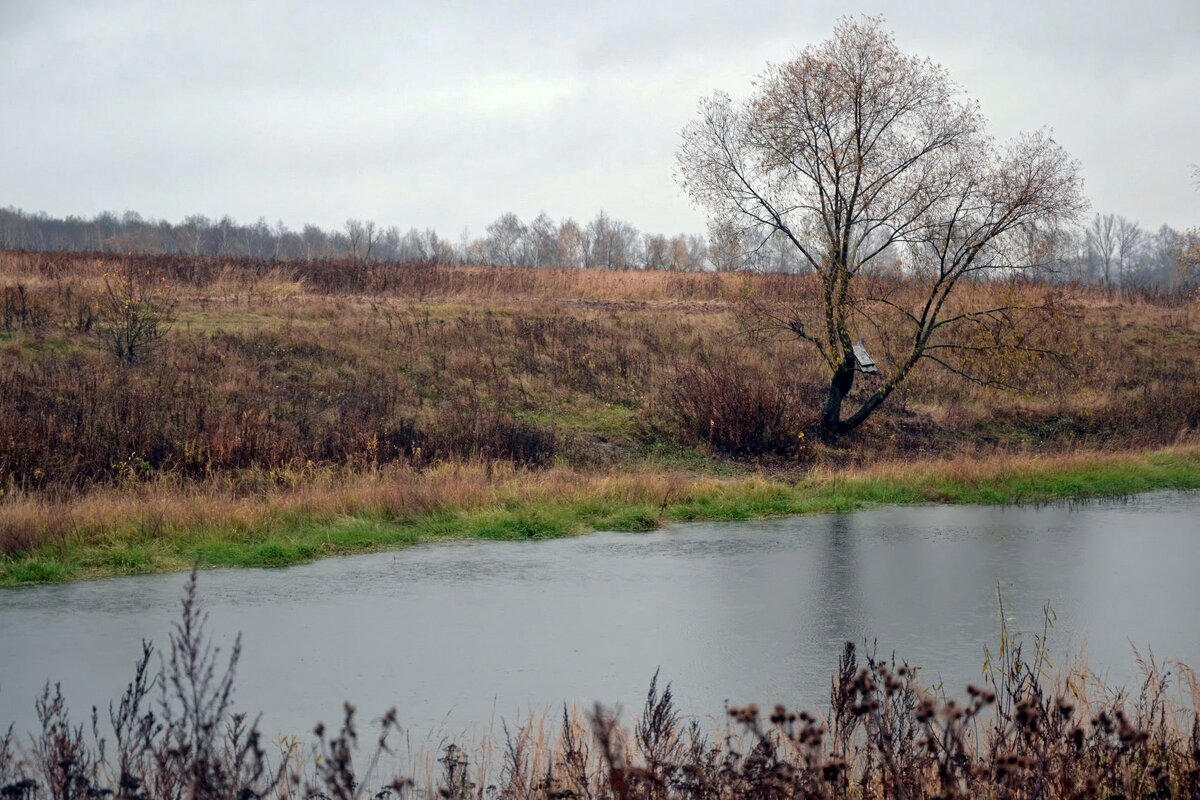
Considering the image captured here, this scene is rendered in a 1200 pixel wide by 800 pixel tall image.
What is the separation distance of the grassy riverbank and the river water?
62 centimetres

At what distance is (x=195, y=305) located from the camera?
28828mm

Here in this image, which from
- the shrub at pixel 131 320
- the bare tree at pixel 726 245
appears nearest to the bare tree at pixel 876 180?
the bare tree at pixel 726 245

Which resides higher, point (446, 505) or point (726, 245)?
point (726, 245)

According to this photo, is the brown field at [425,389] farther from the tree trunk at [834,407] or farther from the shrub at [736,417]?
the tree trunk at [834,407]

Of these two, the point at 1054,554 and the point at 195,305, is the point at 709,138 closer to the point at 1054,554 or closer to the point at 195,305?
the point at 1054,554

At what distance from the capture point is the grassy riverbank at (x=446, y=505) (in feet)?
41.1

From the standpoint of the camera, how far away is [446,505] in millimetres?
15125

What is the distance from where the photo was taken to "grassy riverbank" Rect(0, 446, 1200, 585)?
1252 centimetres

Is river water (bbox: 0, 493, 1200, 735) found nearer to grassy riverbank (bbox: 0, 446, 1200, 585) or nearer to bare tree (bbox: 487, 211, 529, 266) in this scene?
grassy riverbank (bbox: 0, 446, 1200, 585)

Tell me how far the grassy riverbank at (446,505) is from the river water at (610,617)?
0.62 m

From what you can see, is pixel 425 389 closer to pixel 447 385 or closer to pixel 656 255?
pixel 447 385

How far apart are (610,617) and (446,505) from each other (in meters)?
5.42

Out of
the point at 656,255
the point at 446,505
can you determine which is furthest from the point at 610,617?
the point at 656,255

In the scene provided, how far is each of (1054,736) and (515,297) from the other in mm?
31221
